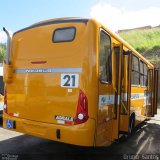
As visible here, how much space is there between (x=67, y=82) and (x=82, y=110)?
0.68 m

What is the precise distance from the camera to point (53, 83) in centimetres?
623

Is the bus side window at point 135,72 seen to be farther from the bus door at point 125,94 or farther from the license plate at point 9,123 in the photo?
the license plate at point 9,123

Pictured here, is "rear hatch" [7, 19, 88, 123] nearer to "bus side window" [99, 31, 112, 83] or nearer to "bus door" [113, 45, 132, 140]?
"bus side window" [99, 31, 112, 83]

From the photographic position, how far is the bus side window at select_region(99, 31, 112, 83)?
612 cm

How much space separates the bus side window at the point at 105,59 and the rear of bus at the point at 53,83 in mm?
Result: 378

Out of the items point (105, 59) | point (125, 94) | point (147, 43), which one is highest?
point (147, 43)

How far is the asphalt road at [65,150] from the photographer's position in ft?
22.9

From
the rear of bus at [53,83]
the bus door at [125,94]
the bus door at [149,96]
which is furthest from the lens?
the bus door at [149,96]

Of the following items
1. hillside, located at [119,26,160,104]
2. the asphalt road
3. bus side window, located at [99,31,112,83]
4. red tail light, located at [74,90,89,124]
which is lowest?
the asphalt road

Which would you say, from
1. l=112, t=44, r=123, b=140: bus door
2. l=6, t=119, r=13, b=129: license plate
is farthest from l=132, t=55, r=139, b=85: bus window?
l=6, t=119, r=13, b=129: license plate

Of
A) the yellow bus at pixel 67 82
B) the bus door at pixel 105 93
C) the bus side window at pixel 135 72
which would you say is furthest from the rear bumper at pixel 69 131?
the bus side window at pixel 135 72

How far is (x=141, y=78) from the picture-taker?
33.8 ft

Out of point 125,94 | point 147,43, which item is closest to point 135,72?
point 125,94

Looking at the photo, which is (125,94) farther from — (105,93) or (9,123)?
(9,123)
